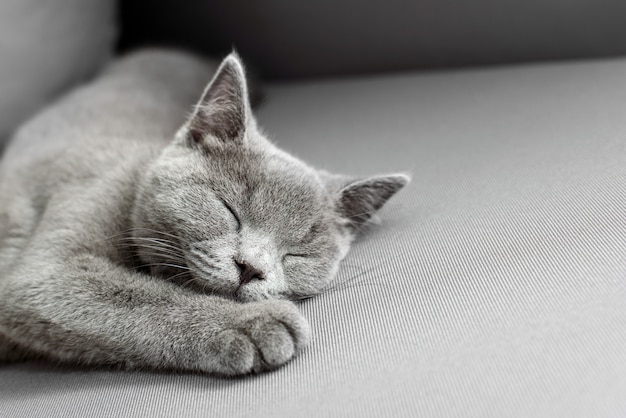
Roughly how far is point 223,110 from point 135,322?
16.6 inches

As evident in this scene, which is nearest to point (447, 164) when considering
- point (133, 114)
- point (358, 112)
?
point (358, 112)

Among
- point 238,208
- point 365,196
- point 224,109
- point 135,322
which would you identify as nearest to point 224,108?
point 224,109

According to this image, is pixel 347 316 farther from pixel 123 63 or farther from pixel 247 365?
pixel 123 63

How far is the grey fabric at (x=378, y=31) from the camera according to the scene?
6.01 feet

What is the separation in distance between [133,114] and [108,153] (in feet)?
0.95

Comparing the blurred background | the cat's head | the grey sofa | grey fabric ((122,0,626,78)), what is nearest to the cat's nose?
the cat's head

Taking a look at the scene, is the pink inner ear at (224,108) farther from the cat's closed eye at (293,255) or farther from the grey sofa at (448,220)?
the grey sofa at (448,220)

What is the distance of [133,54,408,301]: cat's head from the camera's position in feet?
3.53

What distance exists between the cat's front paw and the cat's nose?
0.26ft

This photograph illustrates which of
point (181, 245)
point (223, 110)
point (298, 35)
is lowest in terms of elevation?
point (181, 245)

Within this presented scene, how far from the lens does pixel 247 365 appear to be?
93 centimetres

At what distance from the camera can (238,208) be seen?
112 cm

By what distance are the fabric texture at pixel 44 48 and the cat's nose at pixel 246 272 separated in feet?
3.22

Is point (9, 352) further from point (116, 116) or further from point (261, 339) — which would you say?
point (116, 116)
